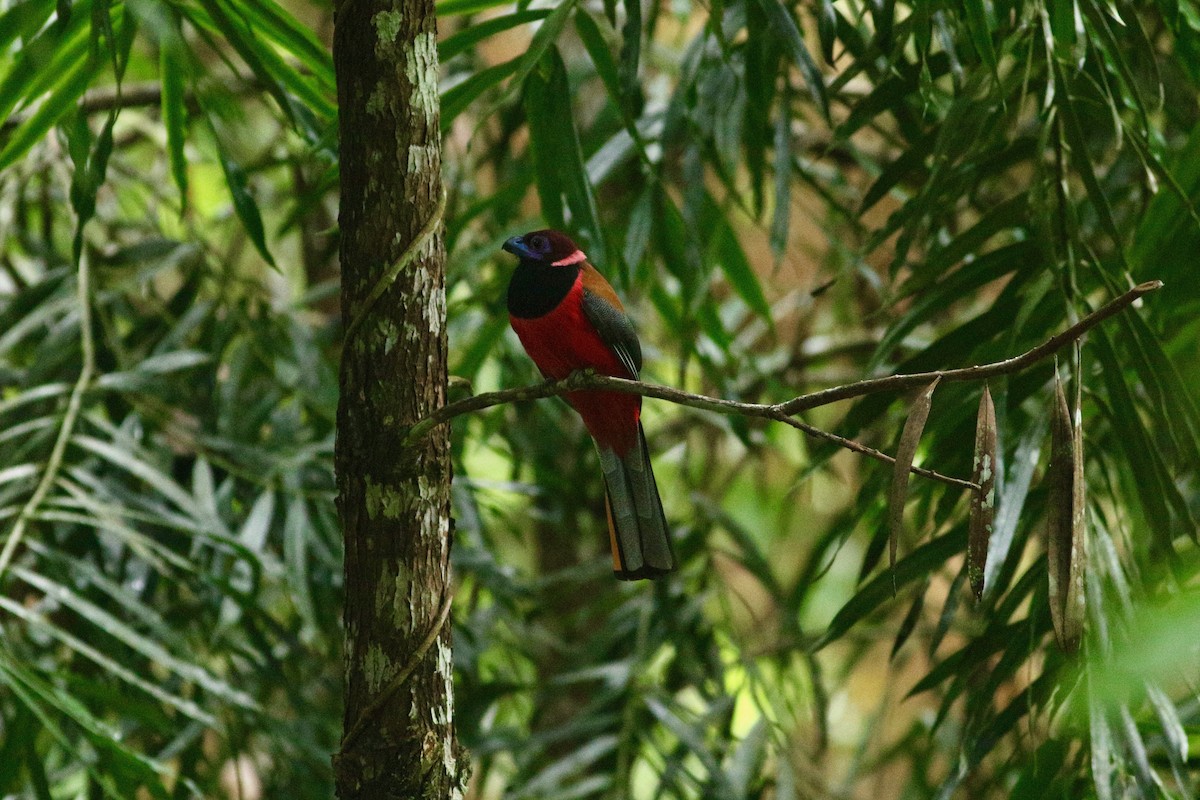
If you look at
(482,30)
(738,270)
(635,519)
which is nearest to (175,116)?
(482,30)

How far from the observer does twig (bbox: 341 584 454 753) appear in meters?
1.49

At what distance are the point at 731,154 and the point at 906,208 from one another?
1.00 m

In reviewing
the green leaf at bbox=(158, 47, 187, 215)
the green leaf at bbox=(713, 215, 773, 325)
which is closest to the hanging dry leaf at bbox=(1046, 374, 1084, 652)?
the green leaf at bbox=(158, 47, 187, 215)

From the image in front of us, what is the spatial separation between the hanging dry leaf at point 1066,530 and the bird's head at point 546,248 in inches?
42.5

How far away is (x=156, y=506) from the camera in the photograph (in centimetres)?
293

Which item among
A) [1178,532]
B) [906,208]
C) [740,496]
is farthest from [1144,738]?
[740,496]

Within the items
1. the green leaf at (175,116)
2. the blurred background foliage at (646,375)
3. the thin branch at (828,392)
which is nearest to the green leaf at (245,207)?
the blurred background foliage at (646,375)

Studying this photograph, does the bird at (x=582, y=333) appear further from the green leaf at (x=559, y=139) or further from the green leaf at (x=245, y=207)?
the green leaf at (x=245, y=207)

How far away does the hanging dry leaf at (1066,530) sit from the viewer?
130cm

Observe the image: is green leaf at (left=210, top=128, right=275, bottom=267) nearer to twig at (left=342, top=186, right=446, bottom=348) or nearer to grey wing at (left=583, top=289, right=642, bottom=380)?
grey wing at (left=583, top=289, right=642, bottom=380)

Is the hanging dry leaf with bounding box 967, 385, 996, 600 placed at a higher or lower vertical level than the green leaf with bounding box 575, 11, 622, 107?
lower

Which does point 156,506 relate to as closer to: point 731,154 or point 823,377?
point 731,154

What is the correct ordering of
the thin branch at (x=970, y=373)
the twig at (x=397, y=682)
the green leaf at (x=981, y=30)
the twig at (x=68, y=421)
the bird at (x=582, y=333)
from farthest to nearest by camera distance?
1. the twig at (x=68, y=421)
2. the bird at (x=582, y=333)
3. the green leaf at (x=981, y=30)
4. the twig at (x=397, y=682)
5. the thin branch at (x=970, y=373)

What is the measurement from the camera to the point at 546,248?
223 cm
